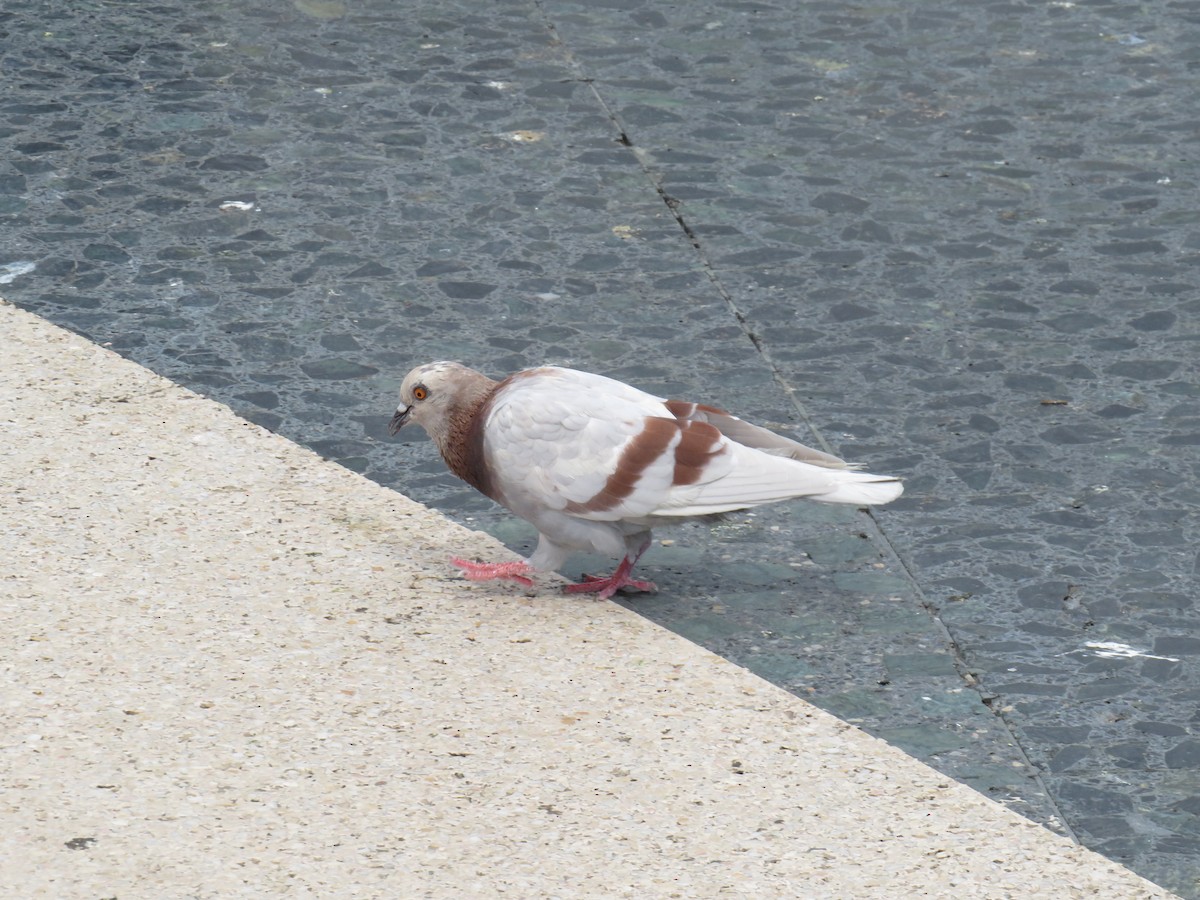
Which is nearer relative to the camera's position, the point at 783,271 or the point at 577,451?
the point at 577,451

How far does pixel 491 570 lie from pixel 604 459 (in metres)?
0.49

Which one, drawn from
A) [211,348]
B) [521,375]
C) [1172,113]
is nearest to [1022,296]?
[1172,113]

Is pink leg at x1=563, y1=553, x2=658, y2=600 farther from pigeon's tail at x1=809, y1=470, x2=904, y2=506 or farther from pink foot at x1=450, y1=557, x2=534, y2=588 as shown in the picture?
pigeon's tail at x1=809, y1=470, x2=904, y2=506

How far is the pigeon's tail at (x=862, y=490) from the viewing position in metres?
4.45

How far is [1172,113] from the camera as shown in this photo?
7707mm

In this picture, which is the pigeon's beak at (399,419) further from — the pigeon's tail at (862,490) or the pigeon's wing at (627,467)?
the pigeon's tail at (862,490)

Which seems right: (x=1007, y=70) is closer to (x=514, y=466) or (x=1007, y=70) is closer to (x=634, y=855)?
(x=514, y=466)

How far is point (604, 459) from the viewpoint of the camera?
4.43m

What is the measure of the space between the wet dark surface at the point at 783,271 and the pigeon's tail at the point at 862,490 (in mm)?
373

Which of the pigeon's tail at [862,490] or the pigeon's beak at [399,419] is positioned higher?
the pigeon's beak at [399,419]

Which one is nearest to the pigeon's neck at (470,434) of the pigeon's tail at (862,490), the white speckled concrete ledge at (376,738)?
the white speckled concrete ledge at (376,738)

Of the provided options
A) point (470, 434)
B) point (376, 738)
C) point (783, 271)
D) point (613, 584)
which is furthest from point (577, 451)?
point (783, 271)

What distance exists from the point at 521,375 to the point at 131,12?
15.6ft

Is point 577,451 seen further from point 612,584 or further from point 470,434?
point 612,584
